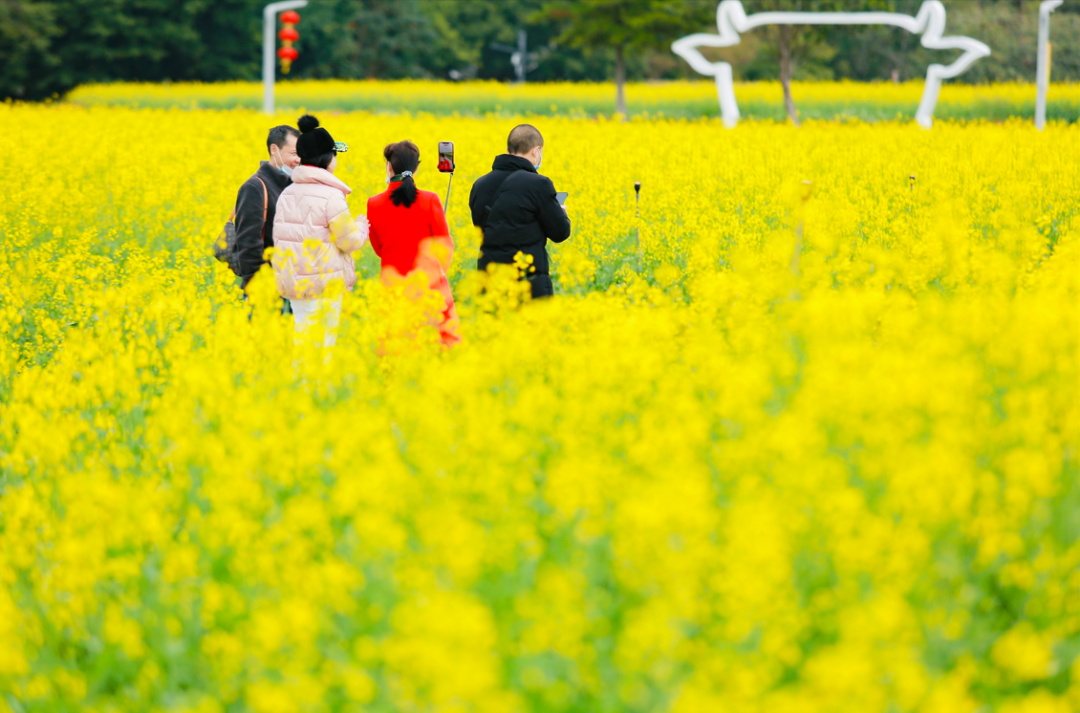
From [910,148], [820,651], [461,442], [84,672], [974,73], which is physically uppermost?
[974,73]

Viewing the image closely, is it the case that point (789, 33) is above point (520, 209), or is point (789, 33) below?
above

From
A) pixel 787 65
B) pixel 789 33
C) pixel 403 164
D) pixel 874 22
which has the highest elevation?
pixel 789 33

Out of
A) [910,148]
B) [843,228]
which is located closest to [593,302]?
[843,228]

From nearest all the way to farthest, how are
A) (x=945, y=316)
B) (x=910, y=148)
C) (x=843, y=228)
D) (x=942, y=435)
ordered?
(x=942, y=435) < (x=945, y=316) < (x=843, y=228) < (x=910, y=148)

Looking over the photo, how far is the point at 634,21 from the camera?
33.6 m

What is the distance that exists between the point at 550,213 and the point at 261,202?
190cm

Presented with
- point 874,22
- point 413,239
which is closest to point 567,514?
point 413,239

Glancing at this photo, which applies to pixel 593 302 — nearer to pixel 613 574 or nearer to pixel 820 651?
pixel 613 574

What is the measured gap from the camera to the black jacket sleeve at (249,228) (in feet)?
22.9

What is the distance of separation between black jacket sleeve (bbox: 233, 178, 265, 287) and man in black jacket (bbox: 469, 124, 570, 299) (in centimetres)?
142

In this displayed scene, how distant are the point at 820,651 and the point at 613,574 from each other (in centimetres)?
76

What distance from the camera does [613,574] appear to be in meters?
3.66

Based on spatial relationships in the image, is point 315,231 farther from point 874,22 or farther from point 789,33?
point 789,33

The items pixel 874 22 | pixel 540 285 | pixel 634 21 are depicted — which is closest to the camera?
pixel 540 285
